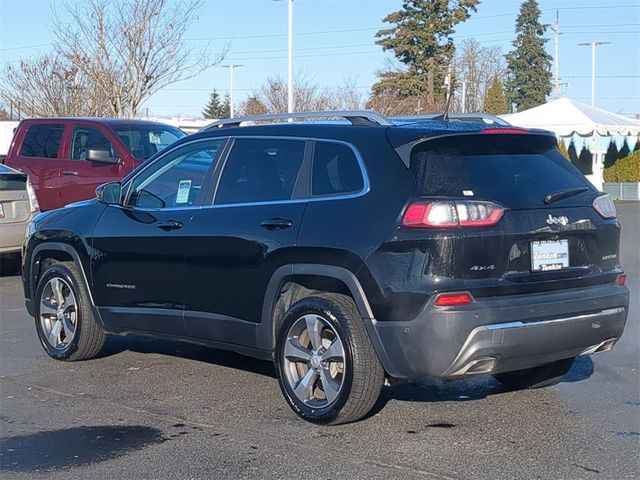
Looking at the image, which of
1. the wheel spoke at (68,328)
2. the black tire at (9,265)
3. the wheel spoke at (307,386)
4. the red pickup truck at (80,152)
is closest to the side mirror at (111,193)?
the wheel spoke at (68,328)

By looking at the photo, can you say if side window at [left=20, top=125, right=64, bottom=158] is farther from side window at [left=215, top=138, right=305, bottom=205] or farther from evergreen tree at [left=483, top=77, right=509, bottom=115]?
evergreen tree at [left=483, top=77, right=509, bottom=115]

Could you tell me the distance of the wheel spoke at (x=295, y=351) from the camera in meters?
5.91

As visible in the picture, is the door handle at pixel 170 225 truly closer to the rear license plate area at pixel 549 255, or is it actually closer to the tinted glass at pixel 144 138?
the rear license plate area at pixel 549 255

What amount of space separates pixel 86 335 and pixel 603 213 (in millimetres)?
3940

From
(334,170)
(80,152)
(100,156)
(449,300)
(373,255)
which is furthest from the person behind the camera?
(80,152)

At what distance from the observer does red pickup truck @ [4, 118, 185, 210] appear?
1352 cm

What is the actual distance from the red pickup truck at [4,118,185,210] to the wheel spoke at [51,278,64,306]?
18.8ft

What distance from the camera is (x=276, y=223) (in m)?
6.03

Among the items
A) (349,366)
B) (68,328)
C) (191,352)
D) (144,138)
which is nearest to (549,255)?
(349,366)

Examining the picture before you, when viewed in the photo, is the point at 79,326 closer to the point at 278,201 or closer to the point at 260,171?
the point at 260,171

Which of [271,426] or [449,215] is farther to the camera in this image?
[271,426]

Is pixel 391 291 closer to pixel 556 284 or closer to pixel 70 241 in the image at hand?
pixel 556 284

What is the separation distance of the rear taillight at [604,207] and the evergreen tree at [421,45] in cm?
4414

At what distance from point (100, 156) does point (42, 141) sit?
1.74 metres
